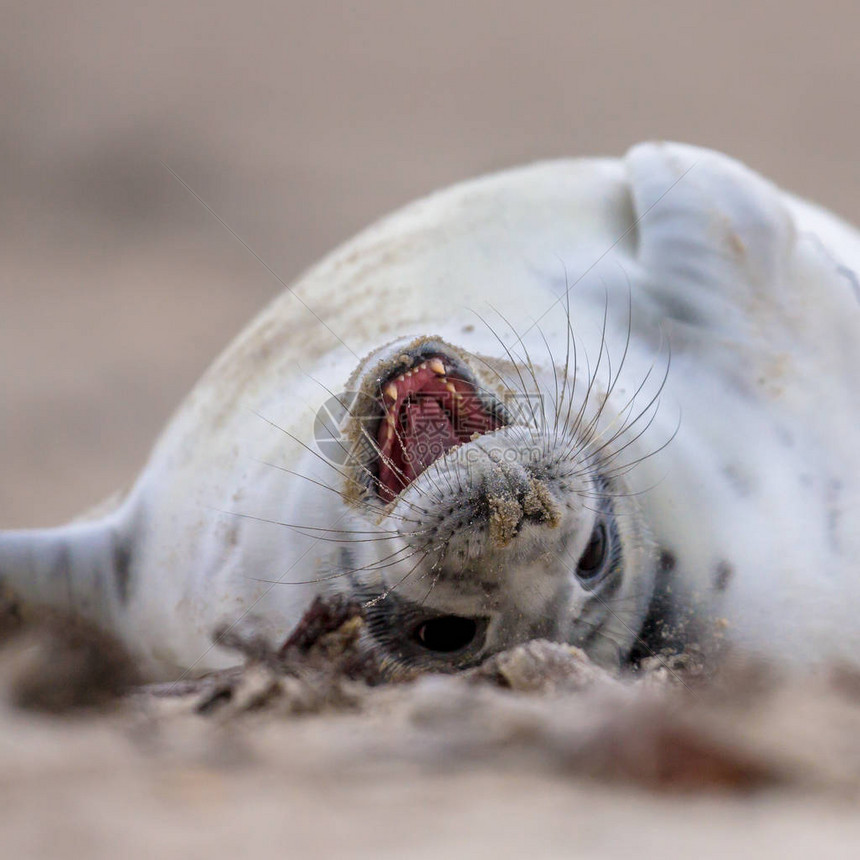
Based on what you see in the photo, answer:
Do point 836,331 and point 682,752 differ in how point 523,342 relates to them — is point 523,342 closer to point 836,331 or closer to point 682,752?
point 836,331

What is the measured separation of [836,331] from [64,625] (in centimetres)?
159

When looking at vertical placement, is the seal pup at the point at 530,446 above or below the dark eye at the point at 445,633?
above

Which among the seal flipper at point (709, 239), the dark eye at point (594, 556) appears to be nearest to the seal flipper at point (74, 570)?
the dark eye at point (594, 556)

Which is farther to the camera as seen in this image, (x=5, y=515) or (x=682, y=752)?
(x=5, y=515)

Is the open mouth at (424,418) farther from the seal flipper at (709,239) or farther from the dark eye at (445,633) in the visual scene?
the seal flipper at (709,239)

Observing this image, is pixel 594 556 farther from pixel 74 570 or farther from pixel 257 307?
pixel 257 307

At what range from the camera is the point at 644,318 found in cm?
230

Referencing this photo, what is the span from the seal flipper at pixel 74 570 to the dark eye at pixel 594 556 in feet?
3.18

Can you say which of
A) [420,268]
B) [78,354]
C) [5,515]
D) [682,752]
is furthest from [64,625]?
[78,354]

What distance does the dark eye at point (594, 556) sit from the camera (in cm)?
180

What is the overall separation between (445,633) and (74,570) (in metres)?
0.96
